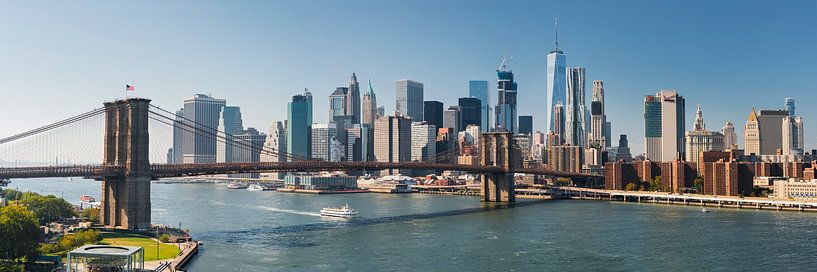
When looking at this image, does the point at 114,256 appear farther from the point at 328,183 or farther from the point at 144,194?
the point at 328,183

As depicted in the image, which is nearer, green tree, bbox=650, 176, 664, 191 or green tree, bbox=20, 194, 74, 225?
green tree, bbox=20, 194, 74, 225

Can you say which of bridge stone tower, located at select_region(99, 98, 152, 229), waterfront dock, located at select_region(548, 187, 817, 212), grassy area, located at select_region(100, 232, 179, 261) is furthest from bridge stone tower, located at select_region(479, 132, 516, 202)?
grassy area, located at select_region(100, 232, 179, 261)

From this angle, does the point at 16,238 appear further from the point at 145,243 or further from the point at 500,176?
the point at 500,176

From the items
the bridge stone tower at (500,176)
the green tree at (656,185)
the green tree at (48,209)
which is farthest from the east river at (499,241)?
the green tree at (656,185)

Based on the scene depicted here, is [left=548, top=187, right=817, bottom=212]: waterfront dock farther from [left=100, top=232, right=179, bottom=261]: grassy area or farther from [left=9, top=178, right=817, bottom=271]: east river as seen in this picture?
[left=100, top=232, right=179, bottom=261]: grassy area

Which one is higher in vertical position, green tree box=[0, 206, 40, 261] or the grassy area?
green tree box=[0, 206, 40, 261]

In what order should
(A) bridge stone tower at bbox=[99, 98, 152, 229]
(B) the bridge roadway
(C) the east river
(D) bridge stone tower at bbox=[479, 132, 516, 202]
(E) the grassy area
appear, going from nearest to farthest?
(E) the grassy area → (C) the east river → (B) the bridge roadway → (A) bridge stone tower at bbox=[99, 98, 152, 229] → (D) bridge stone tower at bbox=[479, 132, 516, 202]

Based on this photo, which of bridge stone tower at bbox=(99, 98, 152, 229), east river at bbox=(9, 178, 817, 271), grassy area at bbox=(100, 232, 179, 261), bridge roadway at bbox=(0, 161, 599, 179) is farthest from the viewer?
bridge stone tower at bbox=(99, 98, 152, 229)
